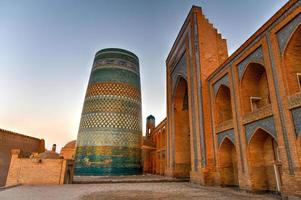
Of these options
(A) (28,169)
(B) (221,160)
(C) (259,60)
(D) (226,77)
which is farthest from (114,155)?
(C) (259,60)

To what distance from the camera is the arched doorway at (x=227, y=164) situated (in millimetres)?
7910

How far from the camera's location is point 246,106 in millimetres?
7020

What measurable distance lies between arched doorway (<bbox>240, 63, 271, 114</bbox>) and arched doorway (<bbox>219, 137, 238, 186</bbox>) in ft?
5.34

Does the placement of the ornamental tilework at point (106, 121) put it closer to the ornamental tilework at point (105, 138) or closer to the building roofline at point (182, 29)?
the ornamental tilework at point (105, 138)

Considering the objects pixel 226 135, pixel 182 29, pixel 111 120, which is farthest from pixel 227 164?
pixel 111 120

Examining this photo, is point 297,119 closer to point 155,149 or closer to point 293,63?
point 293,63

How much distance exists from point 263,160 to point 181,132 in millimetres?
6464

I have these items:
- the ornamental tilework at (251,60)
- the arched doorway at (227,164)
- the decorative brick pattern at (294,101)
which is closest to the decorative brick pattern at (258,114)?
the decorative brick pattern at (294,101)

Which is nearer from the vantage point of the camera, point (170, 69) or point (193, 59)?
point (193, 59)

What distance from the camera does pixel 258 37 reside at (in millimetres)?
6402

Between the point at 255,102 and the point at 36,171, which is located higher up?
the point at 255,102

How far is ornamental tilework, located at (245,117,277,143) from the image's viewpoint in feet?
18.4

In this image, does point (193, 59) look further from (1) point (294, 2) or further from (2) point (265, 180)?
(2) point (265, 180)

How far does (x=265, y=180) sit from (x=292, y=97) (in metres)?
2.83
